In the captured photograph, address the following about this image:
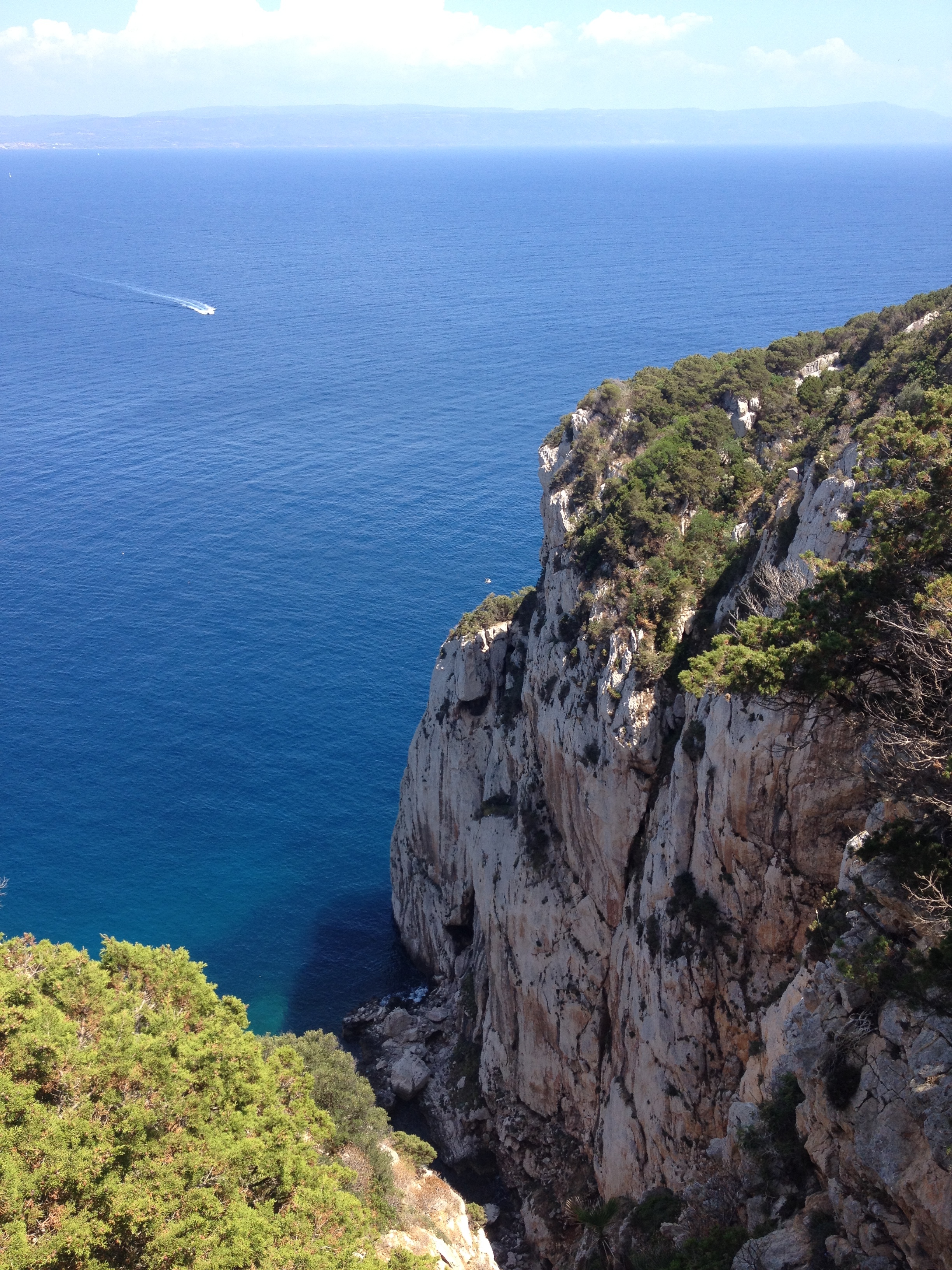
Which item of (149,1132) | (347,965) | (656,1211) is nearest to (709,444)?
(656,1211)

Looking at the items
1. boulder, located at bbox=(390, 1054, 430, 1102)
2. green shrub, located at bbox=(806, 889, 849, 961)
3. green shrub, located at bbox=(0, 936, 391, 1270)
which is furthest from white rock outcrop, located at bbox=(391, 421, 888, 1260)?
green shrub, located at bbox=(0, 936, 391, 1270)

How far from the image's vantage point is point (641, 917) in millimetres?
30000

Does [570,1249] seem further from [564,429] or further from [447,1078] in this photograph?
[564,429]

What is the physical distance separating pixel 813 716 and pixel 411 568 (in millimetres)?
62810

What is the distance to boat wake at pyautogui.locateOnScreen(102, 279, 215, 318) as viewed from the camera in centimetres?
15925

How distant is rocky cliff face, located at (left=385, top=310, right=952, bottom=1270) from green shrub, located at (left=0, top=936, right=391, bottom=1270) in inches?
393

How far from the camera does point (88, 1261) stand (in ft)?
57.0

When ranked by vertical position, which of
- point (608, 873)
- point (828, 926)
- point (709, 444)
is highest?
point (709, 444)

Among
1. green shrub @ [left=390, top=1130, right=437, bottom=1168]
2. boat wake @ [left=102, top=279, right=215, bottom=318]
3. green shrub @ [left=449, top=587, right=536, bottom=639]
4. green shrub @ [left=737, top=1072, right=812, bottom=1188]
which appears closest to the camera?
green shrub @ [left=737, top=1072, right=812, bottom=1188]

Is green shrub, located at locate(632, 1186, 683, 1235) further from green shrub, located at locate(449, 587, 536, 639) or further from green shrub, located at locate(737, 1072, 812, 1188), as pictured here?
green shrub, located at locate(449, 587, 536, 639)

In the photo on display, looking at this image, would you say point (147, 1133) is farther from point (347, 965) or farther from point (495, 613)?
point (347, 965)

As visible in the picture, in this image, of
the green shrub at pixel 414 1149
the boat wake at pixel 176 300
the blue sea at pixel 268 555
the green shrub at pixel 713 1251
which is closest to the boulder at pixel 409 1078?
the green shrub at pixel 414 1149

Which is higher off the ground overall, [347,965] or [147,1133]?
[147,1133]

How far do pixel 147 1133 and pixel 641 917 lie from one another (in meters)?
16.1
